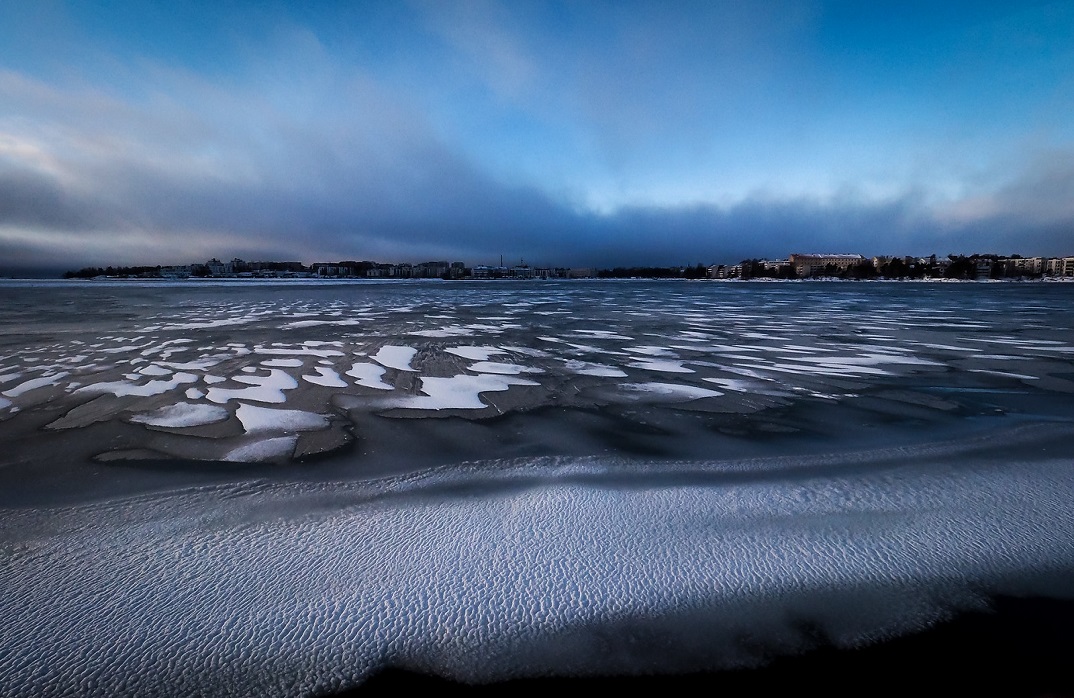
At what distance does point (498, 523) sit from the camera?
229 cm

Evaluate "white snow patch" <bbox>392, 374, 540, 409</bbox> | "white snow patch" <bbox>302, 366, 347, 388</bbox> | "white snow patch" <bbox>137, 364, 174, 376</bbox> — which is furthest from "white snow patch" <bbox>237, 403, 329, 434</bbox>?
"white snow patch" <bbox>137, 364, 174, 376</bbox>

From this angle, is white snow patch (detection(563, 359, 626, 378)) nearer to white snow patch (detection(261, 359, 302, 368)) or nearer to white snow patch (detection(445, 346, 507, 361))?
white snow patch (detection(445, 346, 507, 361))

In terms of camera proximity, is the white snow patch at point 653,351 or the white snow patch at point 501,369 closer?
the white snow patch at point 501,369

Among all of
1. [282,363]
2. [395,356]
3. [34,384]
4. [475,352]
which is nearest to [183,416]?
[282,363]

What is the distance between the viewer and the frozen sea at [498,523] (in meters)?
1.59

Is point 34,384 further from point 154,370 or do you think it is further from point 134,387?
point 134,387

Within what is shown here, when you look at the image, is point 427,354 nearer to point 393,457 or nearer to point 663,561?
point 393,457

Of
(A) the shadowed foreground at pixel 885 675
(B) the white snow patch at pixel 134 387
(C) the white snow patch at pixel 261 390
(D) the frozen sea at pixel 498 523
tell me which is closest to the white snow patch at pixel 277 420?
(D) the frozen sea at pixel 498 523

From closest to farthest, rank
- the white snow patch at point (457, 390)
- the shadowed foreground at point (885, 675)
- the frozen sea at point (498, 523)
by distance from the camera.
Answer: the shadowed foreground at point (885, 675), the frozen sea at point (498, 523), the white snow patch at point (457, 390)

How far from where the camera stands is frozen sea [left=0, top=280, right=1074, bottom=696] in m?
1.59

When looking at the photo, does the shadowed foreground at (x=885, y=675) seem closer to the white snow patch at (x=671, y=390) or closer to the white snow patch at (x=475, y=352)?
the white snow patch at (x=671, y=390)

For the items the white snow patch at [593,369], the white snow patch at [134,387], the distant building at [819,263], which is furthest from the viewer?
the distant building at [819,263]

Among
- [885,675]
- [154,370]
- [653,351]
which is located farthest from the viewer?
[653,351]

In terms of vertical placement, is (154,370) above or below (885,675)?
above
